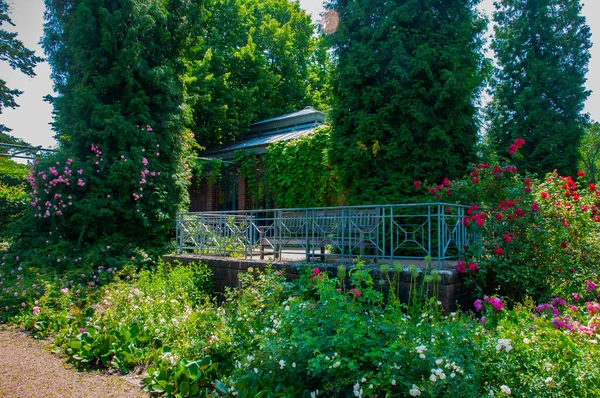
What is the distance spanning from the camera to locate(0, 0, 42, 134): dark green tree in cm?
1683

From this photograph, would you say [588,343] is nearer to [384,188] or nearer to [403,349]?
[403,349]

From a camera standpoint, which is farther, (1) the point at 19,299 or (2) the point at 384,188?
(2) the point at 384,188

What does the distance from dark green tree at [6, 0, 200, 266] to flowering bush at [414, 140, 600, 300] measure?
298 inches

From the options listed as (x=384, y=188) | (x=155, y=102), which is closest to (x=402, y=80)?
(x=384, y=188)

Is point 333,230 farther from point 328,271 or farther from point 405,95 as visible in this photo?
point 405,95

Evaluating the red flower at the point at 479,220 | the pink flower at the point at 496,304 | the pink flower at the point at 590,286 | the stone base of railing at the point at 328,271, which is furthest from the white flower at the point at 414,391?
the pink flower at the point at 590,286

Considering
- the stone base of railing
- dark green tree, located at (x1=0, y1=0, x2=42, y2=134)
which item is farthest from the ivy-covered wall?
dark green tree, located at (x1=0, y1=0, x2=42, y2=134)

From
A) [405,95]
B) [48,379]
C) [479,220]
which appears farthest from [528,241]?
[48,379]

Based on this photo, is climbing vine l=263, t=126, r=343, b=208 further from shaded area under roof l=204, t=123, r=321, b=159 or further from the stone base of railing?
the stone base of railing

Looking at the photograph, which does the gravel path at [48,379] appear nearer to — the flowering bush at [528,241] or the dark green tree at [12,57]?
the flowering bush at [528,241]

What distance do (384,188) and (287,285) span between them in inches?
164

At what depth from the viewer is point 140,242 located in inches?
410

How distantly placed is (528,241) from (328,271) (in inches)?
103

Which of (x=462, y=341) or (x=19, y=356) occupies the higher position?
(x=462, y=341)
